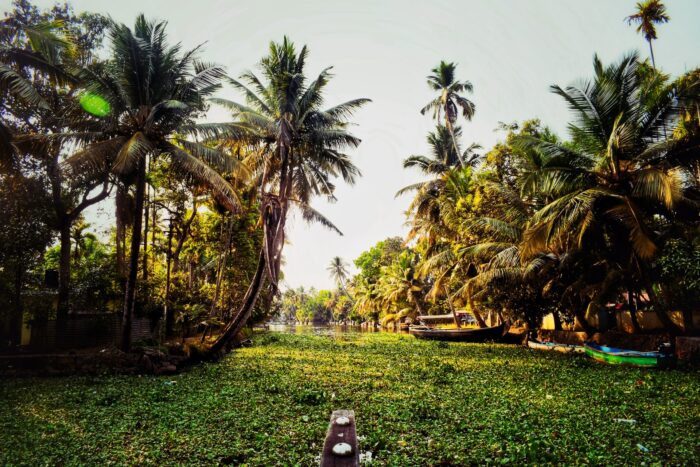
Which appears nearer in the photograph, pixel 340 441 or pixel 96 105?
pixel 340 441

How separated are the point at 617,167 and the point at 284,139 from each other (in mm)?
10633

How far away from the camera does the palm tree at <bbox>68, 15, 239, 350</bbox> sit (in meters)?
11.2

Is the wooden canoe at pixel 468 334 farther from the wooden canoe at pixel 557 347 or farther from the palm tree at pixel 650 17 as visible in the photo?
the palm tree at pixel 650 17

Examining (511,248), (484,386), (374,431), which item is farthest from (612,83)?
(374,431)

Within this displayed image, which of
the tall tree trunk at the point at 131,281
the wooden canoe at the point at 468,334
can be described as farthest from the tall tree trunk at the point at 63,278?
the wooden canoe at the point at 468,334

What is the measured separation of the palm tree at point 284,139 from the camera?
14477 millimetres

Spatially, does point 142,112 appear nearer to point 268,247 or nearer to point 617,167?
point 268,247

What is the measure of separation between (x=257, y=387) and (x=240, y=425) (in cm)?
286

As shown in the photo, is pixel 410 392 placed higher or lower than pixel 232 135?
lower

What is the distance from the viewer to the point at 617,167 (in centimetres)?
1119

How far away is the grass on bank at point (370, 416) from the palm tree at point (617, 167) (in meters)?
3.82

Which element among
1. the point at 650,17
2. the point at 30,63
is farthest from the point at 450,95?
the point at 30,63

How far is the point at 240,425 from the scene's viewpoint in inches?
228

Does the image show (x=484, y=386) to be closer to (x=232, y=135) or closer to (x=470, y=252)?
(x=470, y=252)
